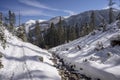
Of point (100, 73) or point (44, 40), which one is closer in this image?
point (100, 73)

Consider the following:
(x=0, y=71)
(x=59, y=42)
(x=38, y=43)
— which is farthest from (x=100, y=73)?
(x=38, y=43)

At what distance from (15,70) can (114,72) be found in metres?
7.33

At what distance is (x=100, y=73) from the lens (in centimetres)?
Result: 1329

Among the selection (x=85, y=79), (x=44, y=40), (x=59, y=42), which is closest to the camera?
(x=85, y=79)

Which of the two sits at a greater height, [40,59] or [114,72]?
[40,59]

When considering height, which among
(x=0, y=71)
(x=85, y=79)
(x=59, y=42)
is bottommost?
(x=85, y=79)

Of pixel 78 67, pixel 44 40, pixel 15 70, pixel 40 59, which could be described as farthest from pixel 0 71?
pixel 44 40

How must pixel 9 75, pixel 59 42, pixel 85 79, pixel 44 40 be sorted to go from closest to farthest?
pixel 9 75 < pixel 85 79 < pixel 59 42 < pixel 44 40

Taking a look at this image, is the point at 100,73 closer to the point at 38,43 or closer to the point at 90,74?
the point at 90,74

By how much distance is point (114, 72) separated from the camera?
12.1m

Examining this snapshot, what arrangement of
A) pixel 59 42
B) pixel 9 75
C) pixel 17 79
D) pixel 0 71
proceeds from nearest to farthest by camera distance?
pixel 17 79 → pixel 9 75 → pixel 0 71 → pixel 59 42

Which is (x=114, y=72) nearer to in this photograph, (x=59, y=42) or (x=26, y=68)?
(x=26, y=68)

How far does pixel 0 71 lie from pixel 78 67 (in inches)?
322

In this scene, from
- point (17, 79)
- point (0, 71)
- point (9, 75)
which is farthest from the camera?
point (0, 71)
